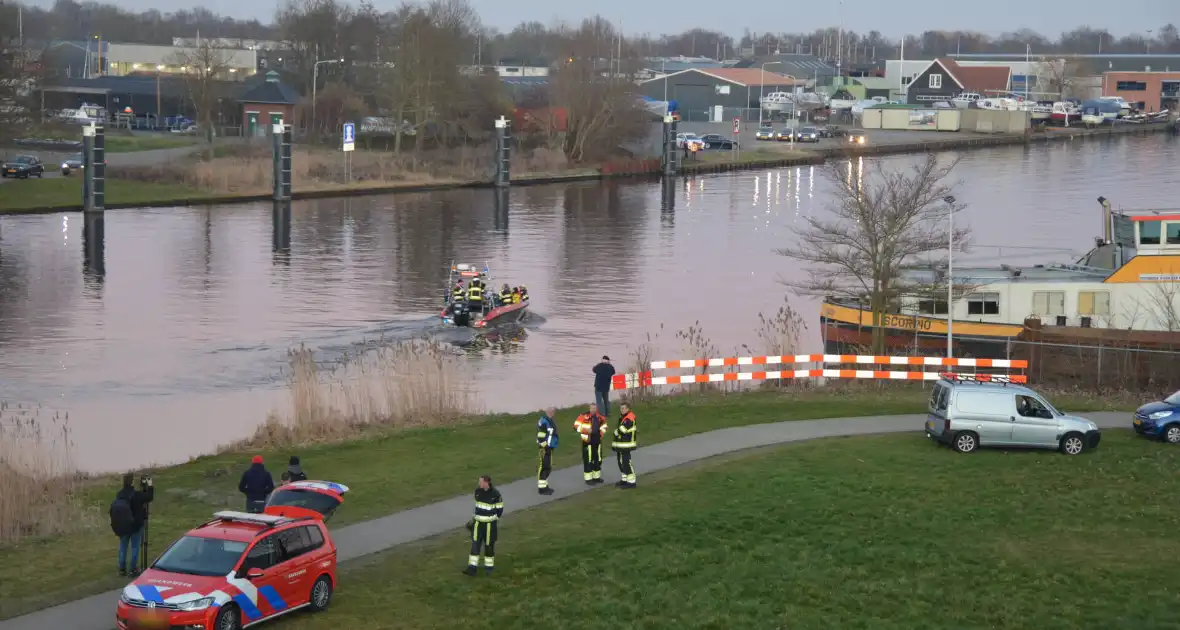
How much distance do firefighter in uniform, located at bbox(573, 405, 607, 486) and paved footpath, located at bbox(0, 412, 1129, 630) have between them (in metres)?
0.28

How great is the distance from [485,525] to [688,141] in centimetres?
12928

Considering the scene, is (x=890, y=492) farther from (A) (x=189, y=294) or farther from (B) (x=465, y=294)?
(A) (x=189, y=294)

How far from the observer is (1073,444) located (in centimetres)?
3083

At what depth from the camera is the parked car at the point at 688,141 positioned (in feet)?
485

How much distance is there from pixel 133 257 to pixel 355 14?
91.2 m

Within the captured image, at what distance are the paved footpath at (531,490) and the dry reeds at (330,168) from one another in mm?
75524

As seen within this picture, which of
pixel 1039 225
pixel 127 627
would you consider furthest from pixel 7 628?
pixel 1039 225

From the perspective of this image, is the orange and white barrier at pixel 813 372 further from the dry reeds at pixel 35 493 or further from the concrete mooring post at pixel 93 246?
the concrete mooring post at pixel 93 246

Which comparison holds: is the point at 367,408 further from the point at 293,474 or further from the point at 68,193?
the point at 68,193

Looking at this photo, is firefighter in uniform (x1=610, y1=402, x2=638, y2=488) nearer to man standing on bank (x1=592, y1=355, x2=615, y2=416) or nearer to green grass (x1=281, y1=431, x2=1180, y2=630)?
green grass (x1=281, y1=431, x2=1180, y2=630)

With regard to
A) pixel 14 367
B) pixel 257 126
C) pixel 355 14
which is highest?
pixel 355 14

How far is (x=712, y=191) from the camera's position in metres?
121

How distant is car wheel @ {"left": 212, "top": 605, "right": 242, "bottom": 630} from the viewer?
18.8 metres

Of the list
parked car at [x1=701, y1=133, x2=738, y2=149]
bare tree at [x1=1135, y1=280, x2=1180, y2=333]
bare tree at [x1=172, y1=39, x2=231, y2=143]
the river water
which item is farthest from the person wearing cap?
parked car at [x1=701, y1=133, x2=738, y2=149]
